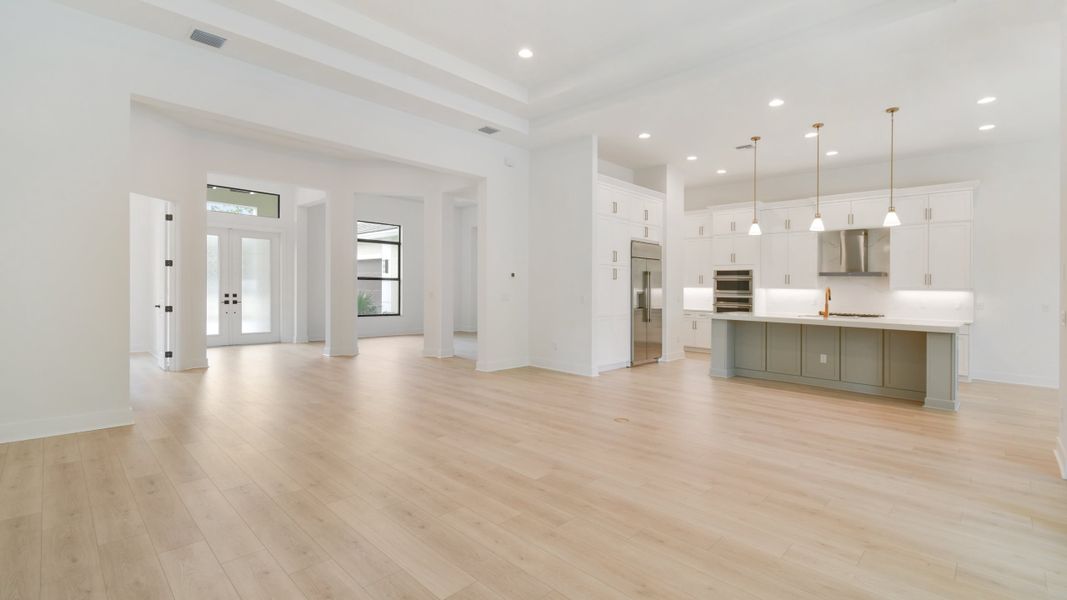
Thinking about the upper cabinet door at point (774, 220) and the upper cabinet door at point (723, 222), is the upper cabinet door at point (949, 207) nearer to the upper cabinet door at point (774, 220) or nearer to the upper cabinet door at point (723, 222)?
the upper cabinet door at point (774, 220)

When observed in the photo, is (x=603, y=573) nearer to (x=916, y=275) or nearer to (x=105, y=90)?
(x=105, y=90)

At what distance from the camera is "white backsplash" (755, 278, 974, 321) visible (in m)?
6.96

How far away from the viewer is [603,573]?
6.49ft

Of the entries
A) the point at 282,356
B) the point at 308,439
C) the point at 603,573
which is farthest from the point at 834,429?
the point at 282,356

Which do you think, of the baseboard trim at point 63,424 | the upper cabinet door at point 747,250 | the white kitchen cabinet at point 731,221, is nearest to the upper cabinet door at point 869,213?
the upper cabinet door at point 747,250

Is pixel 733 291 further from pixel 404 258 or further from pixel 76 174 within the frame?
pixel 76 174

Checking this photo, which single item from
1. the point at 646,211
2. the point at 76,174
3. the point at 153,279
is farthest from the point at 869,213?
the point at 153,279

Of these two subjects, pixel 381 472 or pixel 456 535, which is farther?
pixel 381 472

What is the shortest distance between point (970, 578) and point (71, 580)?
12.0 feet

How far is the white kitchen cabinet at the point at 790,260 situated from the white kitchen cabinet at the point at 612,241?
2993 millimetres

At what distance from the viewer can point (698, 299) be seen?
32.6 feet

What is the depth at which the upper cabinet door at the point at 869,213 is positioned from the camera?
7.33 meters

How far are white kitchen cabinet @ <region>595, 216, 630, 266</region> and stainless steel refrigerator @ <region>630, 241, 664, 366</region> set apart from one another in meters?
0.19

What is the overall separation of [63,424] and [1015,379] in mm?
10606
